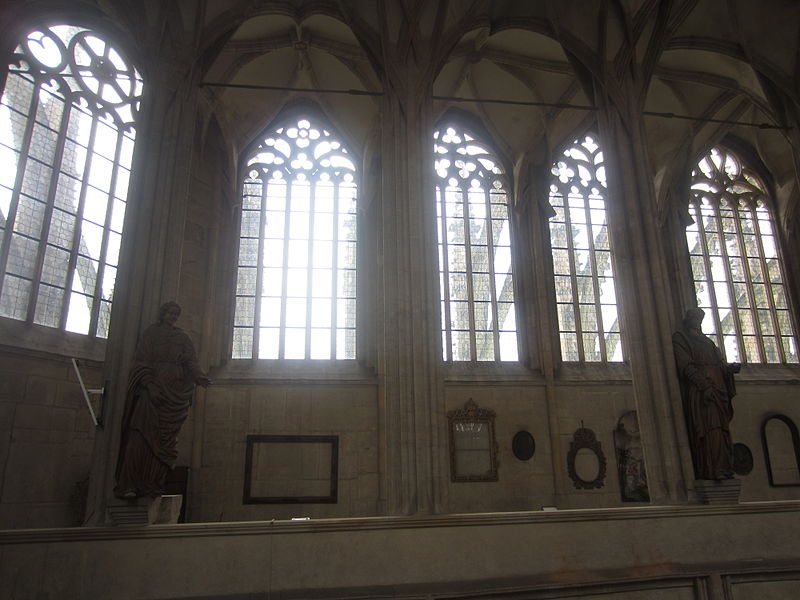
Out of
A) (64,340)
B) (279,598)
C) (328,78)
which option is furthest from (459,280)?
(279,598)

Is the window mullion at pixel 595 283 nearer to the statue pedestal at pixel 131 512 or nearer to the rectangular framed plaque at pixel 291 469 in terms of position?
the rectangular framed plaque at pixel 291 469

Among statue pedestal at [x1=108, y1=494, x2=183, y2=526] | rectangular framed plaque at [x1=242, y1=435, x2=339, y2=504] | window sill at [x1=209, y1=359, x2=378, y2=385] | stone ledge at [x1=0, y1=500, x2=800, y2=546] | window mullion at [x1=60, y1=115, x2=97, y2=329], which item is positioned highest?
window mullion at [x1=60, y1=115, x2=97, y2=329]

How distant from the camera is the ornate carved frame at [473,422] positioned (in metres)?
12.5

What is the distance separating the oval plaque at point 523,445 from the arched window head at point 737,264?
17.8 feet

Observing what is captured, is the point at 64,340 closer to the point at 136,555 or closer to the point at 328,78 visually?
the point at 136,555

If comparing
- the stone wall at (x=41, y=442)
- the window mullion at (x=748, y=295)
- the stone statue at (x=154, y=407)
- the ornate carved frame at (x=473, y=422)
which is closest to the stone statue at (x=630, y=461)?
the ornate carved frame at (x=473, y=422)

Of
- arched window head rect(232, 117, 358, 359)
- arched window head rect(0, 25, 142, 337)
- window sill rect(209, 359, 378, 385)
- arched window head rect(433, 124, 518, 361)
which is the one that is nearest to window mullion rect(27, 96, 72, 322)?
arched window head rect(0, 25, 142, 337)

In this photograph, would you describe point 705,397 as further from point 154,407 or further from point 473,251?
point 154,407

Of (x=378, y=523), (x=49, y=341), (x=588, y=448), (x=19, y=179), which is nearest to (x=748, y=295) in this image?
(x=588, y=448)

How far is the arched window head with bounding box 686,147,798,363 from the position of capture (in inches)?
595

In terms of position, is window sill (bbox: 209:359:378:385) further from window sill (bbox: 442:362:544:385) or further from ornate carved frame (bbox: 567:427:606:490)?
ornate carved frame (bbox: 567:427:606:490)

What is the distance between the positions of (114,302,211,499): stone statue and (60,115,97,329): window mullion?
12.5ft

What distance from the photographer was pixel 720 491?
849cm

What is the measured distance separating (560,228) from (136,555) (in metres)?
11.7
